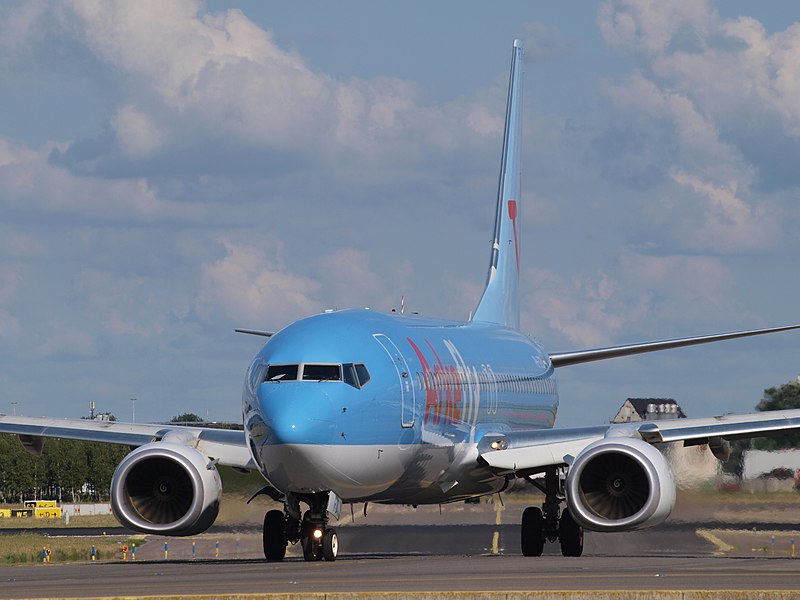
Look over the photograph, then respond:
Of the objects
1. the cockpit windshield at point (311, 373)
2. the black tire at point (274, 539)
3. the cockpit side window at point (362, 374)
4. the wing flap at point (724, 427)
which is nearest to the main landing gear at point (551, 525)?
the wing flap at point (724, 427)

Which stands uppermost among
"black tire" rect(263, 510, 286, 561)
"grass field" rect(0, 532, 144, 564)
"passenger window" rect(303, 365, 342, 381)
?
"passenger window" rect(303, 365, 342, 381)

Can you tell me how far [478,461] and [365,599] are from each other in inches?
573

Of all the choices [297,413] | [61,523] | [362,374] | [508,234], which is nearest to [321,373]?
[362,374]

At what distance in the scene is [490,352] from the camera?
3759 centimetres

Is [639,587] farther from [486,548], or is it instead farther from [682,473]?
[486,548]

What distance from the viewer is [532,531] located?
34594 mm

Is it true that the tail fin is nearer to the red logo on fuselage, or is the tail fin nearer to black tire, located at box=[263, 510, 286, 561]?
the red logo on fuselage

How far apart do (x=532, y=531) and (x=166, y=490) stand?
27.0ft

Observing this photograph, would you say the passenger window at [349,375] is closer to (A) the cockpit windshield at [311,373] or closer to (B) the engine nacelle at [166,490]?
(A) the cockpit windshield at [311,373]

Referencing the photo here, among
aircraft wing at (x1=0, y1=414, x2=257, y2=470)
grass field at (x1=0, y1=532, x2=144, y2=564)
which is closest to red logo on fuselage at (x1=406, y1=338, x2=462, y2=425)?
aircraft wing at (x1=0, y1=414, x2=257, y2=470)

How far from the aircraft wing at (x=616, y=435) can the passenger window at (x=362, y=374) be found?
505 cm

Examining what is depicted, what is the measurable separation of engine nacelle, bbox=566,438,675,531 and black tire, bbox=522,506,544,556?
4918 millimetres

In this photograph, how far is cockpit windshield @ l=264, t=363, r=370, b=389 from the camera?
2641 cm

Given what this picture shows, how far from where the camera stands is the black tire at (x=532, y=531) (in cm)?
A: 3444
